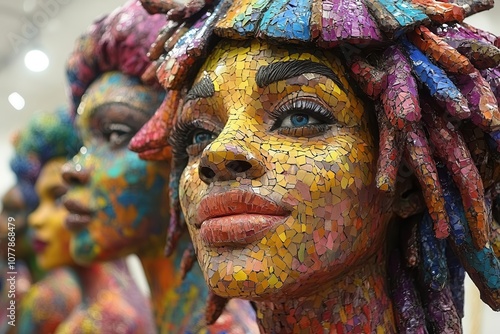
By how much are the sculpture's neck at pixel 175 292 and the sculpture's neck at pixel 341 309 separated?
371 mm

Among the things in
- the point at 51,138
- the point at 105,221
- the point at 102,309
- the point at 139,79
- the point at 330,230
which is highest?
the point at 330,230

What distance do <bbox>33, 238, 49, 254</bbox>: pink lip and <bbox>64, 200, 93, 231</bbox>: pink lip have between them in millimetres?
440

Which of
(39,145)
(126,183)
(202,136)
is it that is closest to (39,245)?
(39,145)

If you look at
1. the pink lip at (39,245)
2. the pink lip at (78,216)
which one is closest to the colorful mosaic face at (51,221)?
the pink lip at (39,245)

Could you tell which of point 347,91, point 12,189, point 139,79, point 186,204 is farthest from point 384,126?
point 12,189

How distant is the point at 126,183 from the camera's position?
1.20 metres

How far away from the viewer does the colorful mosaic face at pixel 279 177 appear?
29.2 inches

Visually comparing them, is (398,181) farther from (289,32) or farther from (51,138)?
(51,138)

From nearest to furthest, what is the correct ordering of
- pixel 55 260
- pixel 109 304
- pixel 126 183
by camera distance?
pixel 126 183, pixel 109 304, pixel 55 260

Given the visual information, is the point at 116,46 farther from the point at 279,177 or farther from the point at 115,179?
the point at 279,177

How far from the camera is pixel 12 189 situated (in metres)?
1.76

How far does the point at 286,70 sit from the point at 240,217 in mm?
167

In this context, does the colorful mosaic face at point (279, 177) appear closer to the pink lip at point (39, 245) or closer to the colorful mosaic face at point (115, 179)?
the colorful mosaic face at point (115, 179)

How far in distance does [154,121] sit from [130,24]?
31cm
